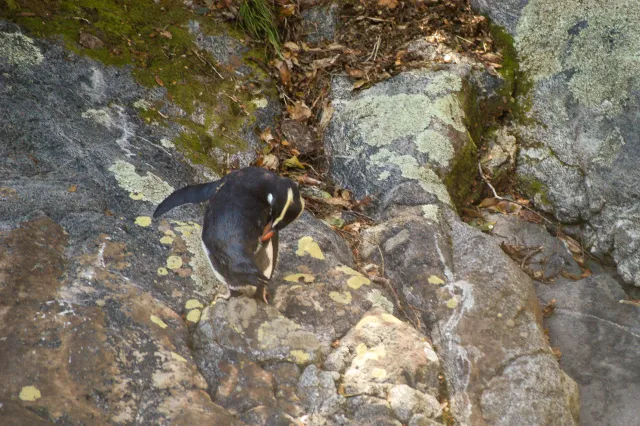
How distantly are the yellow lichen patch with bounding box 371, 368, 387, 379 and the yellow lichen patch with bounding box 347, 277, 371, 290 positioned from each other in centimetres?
65

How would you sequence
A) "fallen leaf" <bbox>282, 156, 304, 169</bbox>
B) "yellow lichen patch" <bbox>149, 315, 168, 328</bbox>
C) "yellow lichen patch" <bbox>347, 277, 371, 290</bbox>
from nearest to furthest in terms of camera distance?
"yellow lichen patch" <bbox>149, 315, 168, 328</bbox> → "yellow lichen patch" <bbox>347, 277, 371, 290</bbox> → "fallen leaf" <bbox>282, 156, 304, 169</bbox>

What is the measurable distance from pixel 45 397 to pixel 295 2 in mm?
4185

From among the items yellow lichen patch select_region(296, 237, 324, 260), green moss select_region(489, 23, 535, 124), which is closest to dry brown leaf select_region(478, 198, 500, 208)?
green moss select_region(489, 23, 535, 124)

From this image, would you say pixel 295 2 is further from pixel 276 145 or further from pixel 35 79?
pixel 35 79

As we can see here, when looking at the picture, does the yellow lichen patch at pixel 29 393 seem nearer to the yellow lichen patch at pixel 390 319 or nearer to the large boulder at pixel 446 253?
the large boulder at pixel 446 253

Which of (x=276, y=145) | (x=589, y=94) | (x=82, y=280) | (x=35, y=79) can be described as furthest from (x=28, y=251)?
(x=589, y=94)

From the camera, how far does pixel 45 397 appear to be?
265 cm

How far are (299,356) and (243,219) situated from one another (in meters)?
0.86

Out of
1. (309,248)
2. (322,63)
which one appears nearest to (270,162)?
(309,248)

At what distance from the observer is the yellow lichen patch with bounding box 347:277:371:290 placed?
12.3 feet

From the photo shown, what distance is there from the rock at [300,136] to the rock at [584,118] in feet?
5.64

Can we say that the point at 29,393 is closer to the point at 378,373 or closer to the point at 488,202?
the point at 378,373

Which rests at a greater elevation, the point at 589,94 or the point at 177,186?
the point at 589,94

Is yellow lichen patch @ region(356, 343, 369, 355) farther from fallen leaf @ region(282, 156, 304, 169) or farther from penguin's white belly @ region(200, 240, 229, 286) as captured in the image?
fallen leaf @ region(282, 156, 304, 169)
